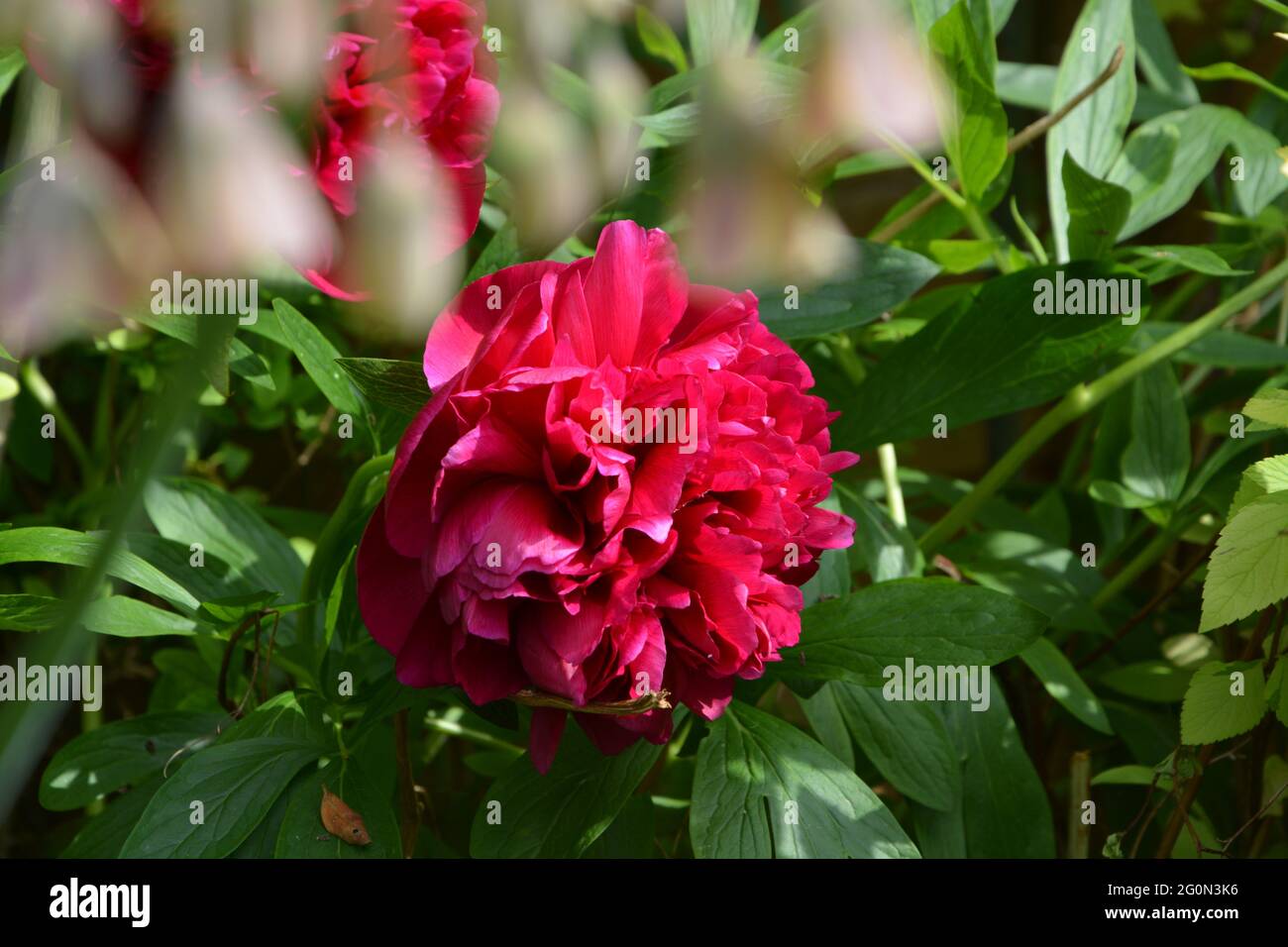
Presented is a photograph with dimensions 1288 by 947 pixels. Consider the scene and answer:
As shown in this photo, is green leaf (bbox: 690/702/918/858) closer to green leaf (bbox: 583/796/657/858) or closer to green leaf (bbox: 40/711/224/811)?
green leaf (bbox: 583/796/657/858)

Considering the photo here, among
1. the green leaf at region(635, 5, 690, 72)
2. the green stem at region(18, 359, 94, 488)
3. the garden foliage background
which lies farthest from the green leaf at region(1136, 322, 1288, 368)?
the green stem at region(18, 359, 94, 488)

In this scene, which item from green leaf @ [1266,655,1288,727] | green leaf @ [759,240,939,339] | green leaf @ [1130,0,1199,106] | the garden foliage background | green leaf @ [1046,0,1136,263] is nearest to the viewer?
the garden foliage background

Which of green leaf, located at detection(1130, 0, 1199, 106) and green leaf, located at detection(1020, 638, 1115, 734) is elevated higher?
green leaf, located at detection(1130, 0, 1199, 106)

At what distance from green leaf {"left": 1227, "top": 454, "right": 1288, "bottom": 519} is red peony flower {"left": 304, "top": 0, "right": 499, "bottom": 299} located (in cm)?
35

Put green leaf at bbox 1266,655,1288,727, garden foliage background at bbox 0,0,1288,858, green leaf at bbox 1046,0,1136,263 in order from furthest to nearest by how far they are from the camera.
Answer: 1. green leaf at bbox 1046,0,1136,263
2. green leaf at bbox 1266,655,1288,727
3. garden foliage background at bbox 0,0,1288,858

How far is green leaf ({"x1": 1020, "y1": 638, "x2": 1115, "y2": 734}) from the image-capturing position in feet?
2.02

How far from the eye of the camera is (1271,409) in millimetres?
531

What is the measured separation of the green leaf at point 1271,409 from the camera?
526 millimetres

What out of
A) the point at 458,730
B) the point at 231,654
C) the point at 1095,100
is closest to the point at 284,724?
the point at 231,654

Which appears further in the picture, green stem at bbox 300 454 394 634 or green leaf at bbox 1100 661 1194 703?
green leaf at bbox 1100 661 1194 703

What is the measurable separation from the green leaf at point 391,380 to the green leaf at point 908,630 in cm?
20

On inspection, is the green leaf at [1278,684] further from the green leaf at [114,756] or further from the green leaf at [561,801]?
the green leaf at [114,756]

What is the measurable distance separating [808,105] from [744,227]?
19 millimetres
